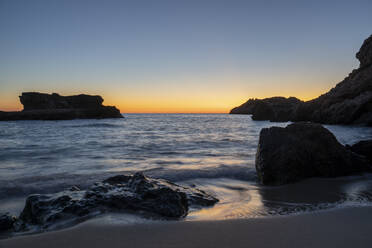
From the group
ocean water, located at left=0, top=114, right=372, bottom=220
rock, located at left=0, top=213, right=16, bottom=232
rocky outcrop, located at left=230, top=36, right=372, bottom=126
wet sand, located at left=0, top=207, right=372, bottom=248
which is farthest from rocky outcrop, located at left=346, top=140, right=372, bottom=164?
rocky outcrop, located at left=230, top=36, right=372, bottom=126

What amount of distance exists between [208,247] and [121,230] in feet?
2.78

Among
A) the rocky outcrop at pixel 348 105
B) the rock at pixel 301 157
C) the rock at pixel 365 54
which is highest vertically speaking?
the rock at pixel 365 54

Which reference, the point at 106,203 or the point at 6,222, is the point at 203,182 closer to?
the point at 106,203

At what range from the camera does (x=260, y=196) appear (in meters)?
3.37

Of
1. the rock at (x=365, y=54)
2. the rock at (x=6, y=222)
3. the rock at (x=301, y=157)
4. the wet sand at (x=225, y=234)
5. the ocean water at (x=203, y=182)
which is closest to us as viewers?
the wet sand at (x=225, y=234)

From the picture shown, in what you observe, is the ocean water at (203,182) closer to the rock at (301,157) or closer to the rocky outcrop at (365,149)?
the rock at (301,157)

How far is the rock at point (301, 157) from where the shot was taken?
13.5 feet

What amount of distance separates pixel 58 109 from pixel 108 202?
7615 centimetres

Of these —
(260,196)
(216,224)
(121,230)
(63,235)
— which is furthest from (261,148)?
(63,235)

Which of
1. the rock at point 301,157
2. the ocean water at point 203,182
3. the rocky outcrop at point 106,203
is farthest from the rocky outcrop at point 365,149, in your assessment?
the rocky outcrop at point 106,203

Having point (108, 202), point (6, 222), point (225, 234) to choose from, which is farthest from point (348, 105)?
point (6, 222)

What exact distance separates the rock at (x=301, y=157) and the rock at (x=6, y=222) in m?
3.64

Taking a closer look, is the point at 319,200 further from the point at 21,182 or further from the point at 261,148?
the point at 21,182

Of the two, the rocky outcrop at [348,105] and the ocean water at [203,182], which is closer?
the ocean water at [203,182]
